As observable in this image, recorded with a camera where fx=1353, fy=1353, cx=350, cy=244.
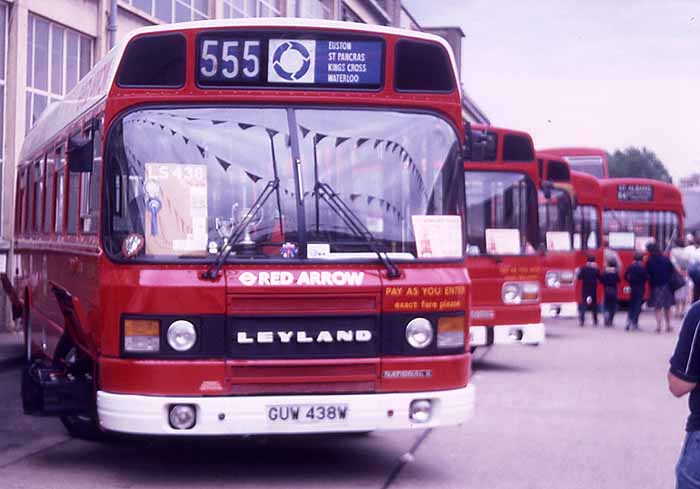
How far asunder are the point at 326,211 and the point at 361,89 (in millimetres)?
911

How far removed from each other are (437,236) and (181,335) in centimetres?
184

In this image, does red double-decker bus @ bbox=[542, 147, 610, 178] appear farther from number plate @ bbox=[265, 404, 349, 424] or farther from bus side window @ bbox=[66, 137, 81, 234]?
number plate @ bbox=[265, 404, 349, 424]

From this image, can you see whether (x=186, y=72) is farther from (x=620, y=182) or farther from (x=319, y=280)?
(x=620, y=182)

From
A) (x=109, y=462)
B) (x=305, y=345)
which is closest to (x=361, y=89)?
(x=305, y=345)

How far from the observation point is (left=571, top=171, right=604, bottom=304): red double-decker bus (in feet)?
101

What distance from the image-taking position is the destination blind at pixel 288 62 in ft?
29.2

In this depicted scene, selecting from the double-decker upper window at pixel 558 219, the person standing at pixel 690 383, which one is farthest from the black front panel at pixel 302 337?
the double-decker upper window at pixel 558 219

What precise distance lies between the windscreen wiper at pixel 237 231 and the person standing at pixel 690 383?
3.75 meters

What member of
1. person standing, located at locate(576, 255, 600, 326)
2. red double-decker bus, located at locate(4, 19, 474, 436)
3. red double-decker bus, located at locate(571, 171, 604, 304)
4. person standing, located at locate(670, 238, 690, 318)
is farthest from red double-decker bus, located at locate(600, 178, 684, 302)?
red double-decker bus, located at locate(4, 19, 474, 436)

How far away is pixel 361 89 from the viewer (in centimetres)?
909

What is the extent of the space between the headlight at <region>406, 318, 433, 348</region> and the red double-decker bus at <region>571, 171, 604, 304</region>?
22.0 metres

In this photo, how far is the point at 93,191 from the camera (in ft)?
30.2

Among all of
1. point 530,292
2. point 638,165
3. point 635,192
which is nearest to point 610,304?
point 635,192

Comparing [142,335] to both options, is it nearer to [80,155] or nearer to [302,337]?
[302,337]
